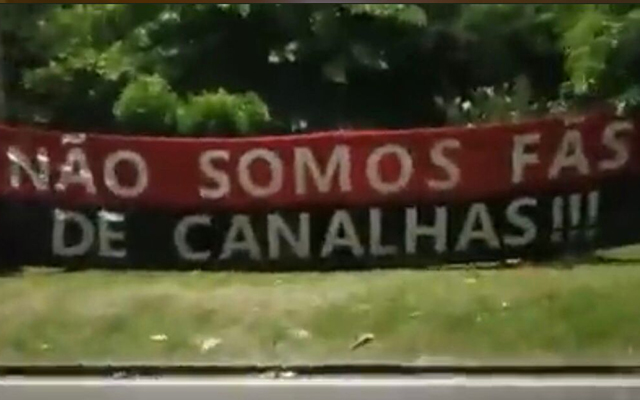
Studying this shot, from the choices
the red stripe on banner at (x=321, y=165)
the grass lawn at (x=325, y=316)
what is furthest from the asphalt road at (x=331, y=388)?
the red stripe on banner at (x=321, y=165)

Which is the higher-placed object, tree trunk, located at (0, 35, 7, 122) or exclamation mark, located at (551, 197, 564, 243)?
tree trunk, located at (0, 35, 7, 122)

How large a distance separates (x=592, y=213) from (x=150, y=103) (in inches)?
14.2

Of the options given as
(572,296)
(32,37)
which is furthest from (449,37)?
(32,37)

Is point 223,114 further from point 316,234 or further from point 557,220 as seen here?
point 557,220

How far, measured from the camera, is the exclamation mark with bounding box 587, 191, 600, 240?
103 centimetres

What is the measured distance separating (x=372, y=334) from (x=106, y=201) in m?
0.24

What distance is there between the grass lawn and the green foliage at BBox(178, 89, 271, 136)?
12 cm

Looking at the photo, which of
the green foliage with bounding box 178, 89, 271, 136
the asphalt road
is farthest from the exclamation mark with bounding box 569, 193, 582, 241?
the green foliage with bounding box 178, 89, 271, 136

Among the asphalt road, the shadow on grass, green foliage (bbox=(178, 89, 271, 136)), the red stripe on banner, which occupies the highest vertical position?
green foliage (bbox=(178, 89, 271, 136))

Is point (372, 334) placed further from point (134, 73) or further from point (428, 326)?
point (134, 73)

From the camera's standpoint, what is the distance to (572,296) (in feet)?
3.38

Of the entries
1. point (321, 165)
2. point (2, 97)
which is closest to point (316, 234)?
point (321, 165)

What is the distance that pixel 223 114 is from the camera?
40.4 inches

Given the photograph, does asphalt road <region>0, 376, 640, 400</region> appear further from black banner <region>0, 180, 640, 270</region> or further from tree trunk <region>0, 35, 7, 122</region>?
tree trunk <region>0, 35, 7, 122</region>
